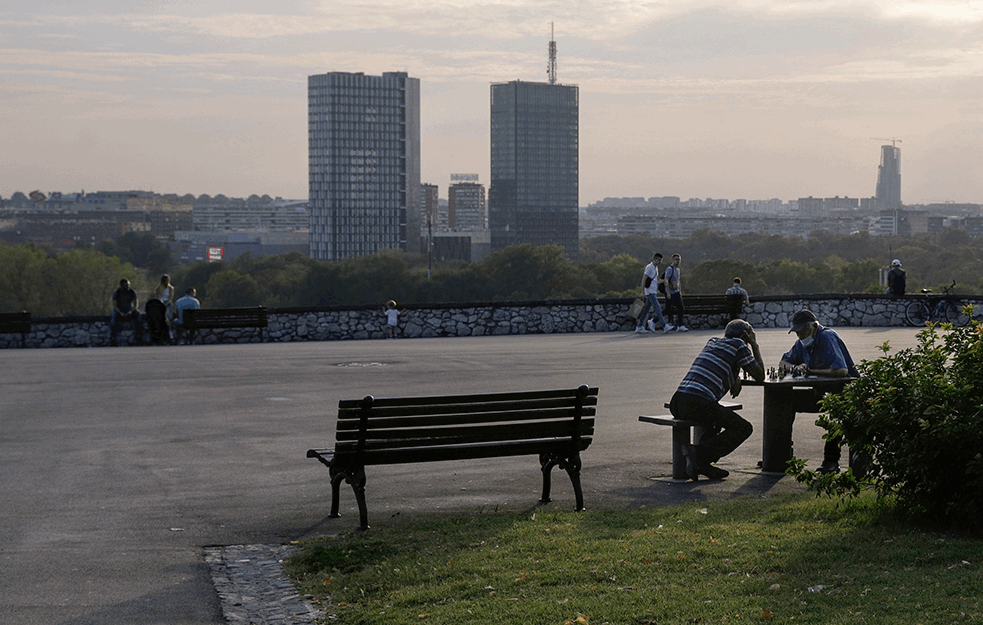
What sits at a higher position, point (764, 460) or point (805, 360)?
point (805, 360)

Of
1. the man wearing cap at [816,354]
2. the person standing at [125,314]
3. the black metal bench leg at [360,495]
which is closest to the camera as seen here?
the black metal bench leg at [360,495]

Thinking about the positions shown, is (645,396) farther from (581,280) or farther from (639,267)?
(639,267)

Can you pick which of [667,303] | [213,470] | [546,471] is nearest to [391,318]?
[667,303]

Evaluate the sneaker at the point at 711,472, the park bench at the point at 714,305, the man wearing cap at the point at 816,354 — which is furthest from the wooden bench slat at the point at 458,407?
the park bench at the point at 714,305

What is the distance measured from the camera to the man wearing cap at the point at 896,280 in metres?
28.5

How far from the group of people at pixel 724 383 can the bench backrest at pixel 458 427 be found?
108 cm

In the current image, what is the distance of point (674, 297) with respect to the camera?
2634 cm

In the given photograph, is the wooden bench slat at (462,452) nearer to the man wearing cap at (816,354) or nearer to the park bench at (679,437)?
the park bench at (679,437)

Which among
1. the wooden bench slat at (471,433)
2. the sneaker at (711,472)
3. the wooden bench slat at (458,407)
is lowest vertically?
the sneaker at (711,472)

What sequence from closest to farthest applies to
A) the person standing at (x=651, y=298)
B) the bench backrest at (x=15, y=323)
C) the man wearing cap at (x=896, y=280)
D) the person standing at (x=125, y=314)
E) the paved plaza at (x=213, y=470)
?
the paved plaza at (x=213, y=470), the person standing at (x=125, y=314), the bench backrest at (x=15, y=323), the person standing at (x=651, y=298), the man wearing cap at (x=896, y=280)

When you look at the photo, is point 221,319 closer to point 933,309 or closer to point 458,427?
point 933,309

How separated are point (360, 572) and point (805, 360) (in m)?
4.85

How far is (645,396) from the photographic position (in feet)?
47.5

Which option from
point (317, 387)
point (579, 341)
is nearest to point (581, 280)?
point (579, 341)
